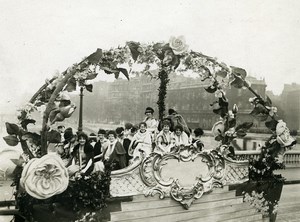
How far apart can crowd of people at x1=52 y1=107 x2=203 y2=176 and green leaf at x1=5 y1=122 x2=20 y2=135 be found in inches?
14.5

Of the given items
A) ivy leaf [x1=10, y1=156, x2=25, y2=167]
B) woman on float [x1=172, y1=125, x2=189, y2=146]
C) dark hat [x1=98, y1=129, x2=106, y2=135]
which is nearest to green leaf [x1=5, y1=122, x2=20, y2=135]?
ivy leaf [x1=10, y1=156, x2=25, y2=167]

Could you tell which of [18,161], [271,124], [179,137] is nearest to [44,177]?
[18,161]

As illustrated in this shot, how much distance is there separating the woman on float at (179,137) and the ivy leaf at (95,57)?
33.6 inches

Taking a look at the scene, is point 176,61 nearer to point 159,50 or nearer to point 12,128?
point 159,50

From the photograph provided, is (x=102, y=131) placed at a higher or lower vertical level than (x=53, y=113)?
lower

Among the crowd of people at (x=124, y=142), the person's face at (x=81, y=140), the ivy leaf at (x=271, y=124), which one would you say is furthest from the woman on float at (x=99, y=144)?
the ivy leaf at (x=271, y=124)

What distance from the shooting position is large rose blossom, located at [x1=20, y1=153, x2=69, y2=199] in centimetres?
233

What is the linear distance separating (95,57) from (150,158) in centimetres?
89

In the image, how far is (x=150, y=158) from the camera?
9.21 feet

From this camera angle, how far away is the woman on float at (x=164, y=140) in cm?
286

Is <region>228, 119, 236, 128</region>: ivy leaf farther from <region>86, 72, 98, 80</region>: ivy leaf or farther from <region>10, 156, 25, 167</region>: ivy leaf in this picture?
<region>10, 156, 25, 167</region>: ivy leaf

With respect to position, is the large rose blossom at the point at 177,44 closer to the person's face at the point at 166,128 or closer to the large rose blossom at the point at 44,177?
the person's face at the point at 166,128

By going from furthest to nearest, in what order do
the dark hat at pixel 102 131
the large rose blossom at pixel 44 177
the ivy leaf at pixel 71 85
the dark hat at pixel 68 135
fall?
the dark hat at pixel 102 131 < the dark hat at pixel 68 135 < the ivy leaf at pixel 71 85 < the large rose blossom at pixel 44 177

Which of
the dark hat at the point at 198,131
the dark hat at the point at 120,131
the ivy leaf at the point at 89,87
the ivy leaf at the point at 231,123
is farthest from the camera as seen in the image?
the ivy leaf at the point at 231,123
